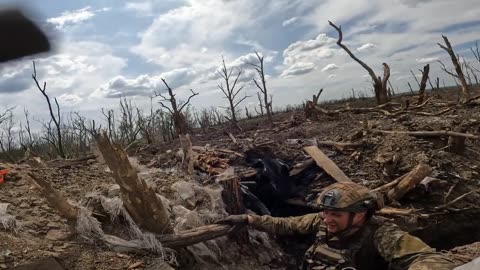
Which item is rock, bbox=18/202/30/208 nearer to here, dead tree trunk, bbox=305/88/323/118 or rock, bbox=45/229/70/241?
rock, bbox=45/229/70/241

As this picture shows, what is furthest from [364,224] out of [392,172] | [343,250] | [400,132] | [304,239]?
[400,132]

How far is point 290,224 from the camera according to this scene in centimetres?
421

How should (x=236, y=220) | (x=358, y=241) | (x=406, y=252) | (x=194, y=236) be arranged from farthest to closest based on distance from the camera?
(x=236, y=220) < (x=194, y=236) < (x=358, y=241) < (x=406, y=252)

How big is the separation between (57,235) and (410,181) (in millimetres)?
4470

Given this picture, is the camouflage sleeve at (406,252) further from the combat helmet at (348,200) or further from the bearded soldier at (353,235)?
the combat helmet at (348,200)

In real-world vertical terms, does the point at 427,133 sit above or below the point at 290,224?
above

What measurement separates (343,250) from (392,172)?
350 cm

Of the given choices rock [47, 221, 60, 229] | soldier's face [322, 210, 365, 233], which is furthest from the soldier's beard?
rock [47, 221, 60, 229]

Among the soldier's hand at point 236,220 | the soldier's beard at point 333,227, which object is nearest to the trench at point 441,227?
the soldier's hand at point 236,220

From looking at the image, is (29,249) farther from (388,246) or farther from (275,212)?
(275,212)

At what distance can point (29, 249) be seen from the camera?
3.67 meters

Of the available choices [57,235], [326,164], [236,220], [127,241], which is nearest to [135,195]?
[127,241]

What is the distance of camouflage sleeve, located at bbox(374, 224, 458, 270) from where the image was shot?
280 centimetres

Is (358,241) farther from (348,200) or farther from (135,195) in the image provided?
(135,195)
